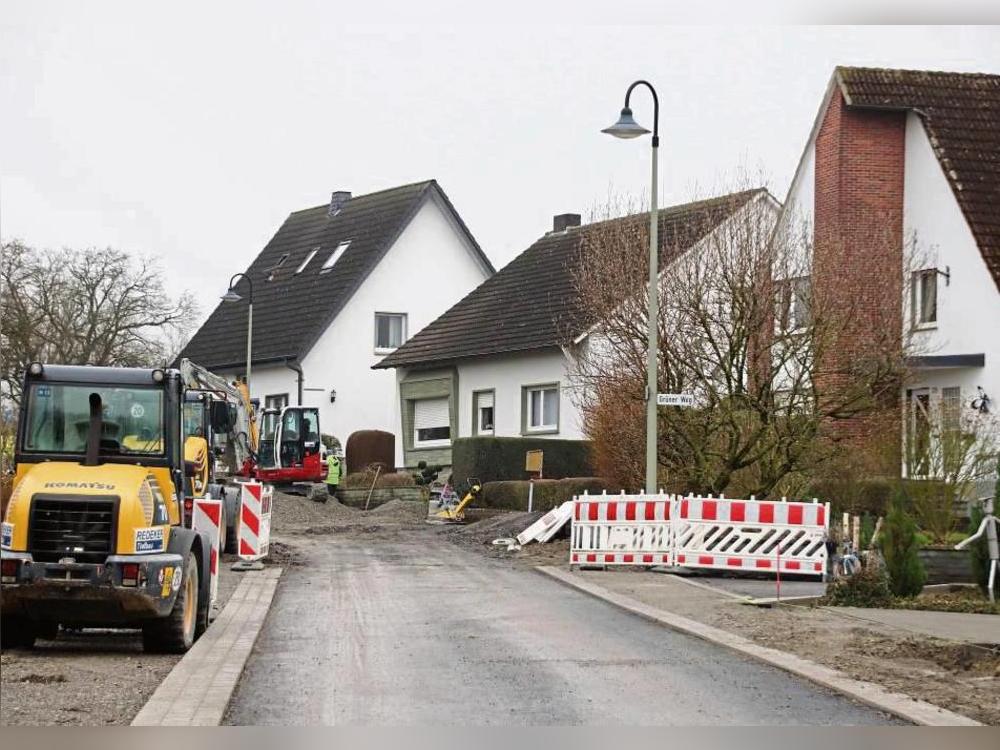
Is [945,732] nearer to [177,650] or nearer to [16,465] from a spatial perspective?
[177,650]

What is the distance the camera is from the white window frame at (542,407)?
37.4 meters

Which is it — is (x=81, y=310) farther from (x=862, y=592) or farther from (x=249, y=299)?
(x=862, y=592)

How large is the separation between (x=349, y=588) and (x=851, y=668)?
26.9 ft

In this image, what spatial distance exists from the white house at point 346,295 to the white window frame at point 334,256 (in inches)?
1.0

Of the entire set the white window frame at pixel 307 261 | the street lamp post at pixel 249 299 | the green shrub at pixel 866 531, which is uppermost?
the white window frame at pixel 307 261

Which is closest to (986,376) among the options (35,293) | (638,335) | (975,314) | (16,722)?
(975,314)

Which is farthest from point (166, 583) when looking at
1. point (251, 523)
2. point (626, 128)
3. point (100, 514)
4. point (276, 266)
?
point (251, 523)

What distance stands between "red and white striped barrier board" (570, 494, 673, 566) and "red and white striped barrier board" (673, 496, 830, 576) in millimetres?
226

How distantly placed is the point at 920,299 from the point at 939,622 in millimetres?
6676

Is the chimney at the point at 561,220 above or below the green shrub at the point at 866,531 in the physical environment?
above

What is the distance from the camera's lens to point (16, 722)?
10.4m

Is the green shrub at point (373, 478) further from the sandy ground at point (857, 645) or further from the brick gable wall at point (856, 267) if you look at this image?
the sandy ground at point (857, 645)

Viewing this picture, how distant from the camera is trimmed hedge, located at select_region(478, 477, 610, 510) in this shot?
31.0 m

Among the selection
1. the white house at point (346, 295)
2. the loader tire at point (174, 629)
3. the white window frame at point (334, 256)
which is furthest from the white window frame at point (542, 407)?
the loader tire at point (174, 629)
